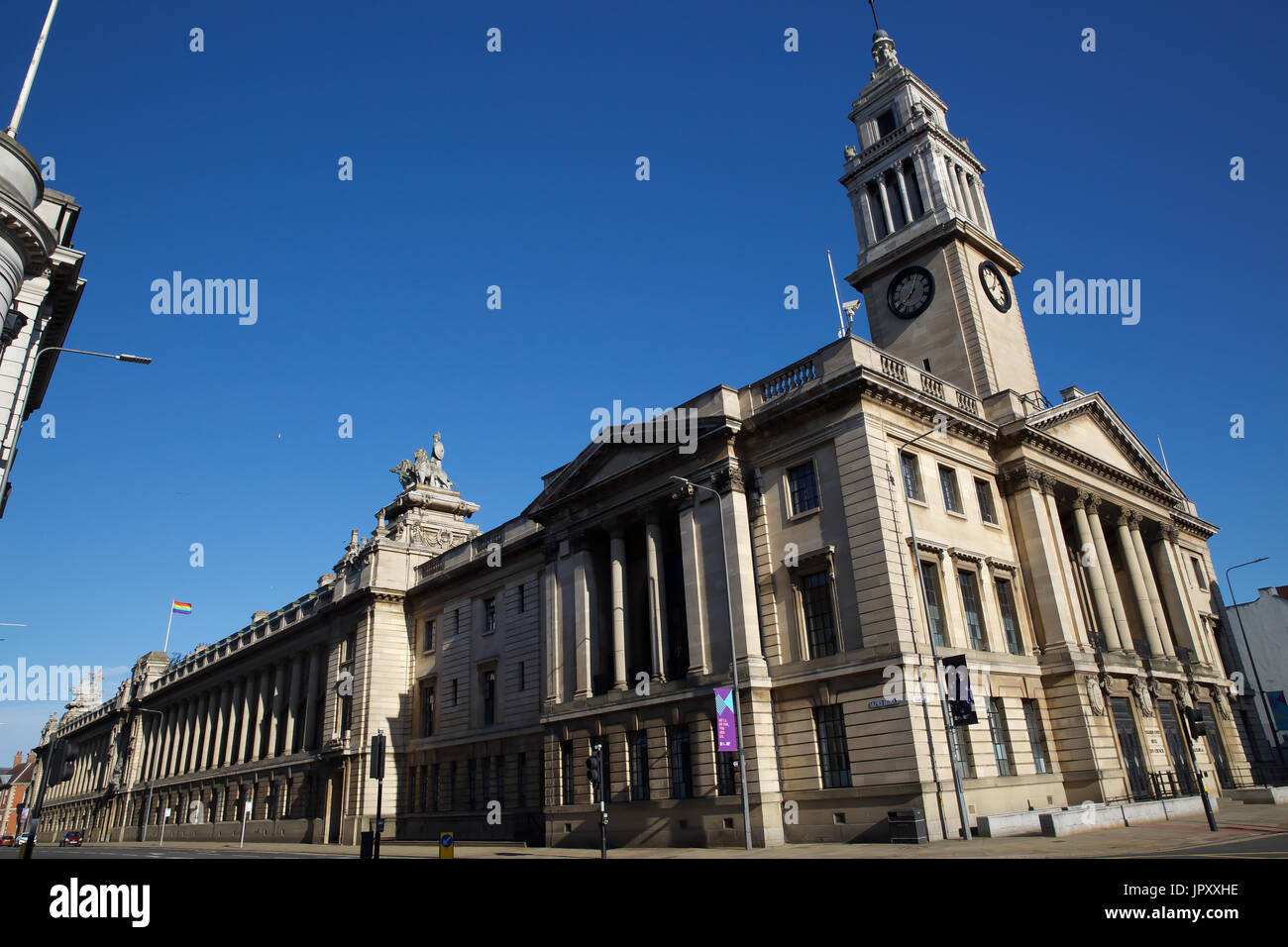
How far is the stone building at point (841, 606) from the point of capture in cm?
2966

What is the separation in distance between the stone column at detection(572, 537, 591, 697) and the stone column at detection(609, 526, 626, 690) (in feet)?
4.45

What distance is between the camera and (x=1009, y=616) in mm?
34375

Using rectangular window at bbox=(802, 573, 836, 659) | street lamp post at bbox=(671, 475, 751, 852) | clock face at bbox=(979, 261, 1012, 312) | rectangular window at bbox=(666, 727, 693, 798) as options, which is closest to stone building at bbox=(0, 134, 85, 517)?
street lamp post at bbox=(671, 475, 751, 852)

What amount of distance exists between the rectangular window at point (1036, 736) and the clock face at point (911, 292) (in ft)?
69.0

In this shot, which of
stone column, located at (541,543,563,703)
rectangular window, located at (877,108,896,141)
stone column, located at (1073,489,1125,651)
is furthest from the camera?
rectangular window, located at (877,108,896,141)

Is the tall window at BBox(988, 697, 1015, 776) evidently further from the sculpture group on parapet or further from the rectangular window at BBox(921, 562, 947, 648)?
the sculpture group on parapet

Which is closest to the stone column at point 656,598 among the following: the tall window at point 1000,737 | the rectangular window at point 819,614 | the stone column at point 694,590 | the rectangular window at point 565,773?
the stone column at point 694,590

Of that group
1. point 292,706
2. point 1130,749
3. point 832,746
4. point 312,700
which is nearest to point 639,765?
point 832,746

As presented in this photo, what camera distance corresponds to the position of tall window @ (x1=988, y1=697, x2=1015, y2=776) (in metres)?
29.9

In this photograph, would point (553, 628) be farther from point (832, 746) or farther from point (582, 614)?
point (832, 746)

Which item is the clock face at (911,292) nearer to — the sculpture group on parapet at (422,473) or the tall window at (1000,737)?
the tall window at (1000,737)
